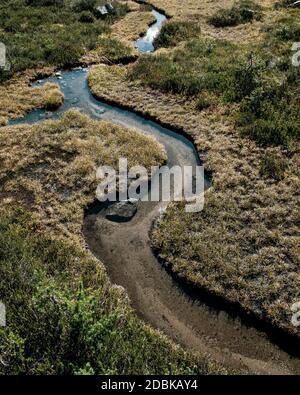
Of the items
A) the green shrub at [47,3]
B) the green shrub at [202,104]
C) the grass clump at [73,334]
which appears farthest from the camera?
the green shrub at [47,3]

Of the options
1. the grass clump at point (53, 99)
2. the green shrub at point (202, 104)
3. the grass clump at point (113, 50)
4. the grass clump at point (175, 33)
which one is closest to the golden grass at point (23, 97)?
the grass clump at point (53, 99)

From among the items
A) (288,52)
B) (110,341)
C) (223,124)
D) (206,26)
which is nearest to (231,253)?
(110,341)

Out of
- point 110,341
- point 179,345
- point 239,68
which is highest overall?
point 239,68

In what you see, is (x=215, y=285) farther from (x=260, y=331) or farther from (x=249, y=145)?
(x=249, y=145)

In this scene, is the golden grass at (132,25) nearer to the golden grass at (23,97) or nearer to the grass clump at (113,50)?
the grass clump at (113,50)

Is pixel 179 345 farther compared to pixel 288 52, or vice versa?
pixel 288 52

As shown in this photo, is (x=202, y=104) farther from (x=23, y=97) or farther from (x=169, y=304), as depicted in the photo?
(x=169, y=304)
